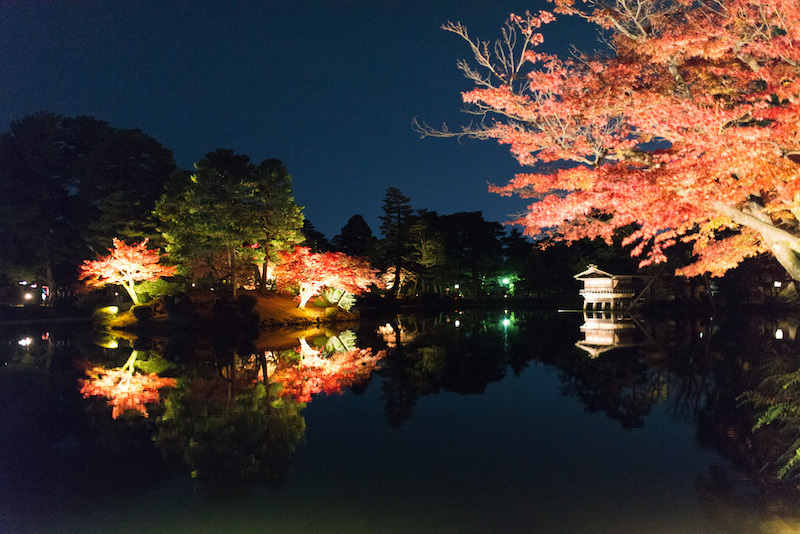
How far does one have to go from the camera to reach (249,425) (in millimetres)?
7191

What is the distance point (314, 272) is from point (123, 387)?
49.9ft

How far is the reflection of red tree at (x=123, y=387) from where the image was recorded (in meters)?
8.82

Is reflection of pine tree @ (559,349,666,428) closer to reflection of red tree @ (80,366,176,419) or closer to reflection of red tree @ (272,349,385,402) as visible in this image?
reflection of red tree @ (272,349,385,402)

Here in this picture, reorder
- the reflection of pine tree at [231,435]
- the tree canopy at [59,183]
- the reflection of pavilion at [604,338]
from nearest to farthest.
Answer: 1. the reflection of pine tree at [231,435]
2. the reflection of pavilion at [604,338]
3. the tree canopy at [59,183]

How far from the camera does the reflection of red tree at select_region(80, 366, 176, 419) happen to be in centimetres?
882

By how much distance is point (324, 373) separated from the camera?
11672 millimetres

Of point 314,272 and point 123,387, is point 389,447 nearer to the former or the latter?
point 123,387

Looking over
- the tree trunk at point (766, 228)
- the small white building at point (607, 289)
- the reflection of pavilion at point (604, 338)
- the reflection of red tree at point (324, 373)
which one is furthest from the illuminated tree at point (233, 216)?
the small white building at point (607, 289)

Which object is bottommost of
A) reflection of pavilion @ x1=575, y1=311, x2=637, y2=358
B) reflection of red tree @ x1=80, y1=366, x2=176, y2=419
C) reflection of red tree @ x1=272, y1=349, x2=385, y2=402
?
reflection of red tree @ x1=80, y1=366, x2=176, y2=419

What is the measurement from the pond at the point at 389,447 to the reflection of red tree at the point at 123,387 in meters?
0.08

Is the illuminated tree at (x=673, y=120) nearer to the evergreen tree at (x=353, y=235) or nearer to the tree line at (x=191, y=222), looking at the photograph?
the tree line at (x=191, y=222)

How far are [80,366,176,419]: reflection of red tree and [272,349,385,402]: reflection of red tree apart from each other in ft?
7.63

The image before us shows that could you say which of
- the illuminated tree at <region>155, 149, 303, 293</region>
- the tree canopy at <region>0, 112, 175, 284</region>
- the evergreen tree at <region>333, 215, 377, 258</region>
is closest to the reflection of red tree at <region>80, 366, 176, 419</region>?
the illuminated tree at <region>155, 149, 303, 293</region>

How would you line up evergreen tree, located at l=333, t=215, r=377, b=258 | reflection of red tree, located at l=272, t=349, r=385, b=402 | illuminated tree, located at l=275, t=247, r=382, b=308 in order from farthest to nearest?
evergreen tree, located at l=333, t=215, r=377, b=258 < illuminated tree, located at l=275, t=247, r=382, b=308 < reflection of red tree, located at l=272, t=349, r=385, b=402
